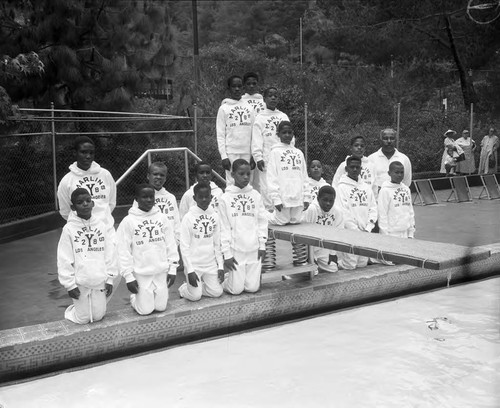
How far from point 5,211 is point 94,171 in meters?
5.72

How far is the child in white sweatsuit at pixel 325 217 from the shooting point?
833 cm

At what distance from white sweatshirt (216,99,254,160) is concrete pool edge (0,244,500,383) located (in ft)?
6.36

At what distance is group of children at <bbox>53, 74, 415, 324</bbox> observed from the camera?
20.5 feet

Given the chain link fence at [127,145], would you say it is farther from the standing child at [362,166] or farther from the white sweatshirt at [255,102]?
the standing child at [362,166]

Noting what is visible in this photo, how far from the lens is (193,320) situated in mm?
6734

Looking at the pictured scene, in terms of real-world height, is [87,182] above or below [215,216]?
above

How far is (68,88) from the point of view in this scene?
1343cm

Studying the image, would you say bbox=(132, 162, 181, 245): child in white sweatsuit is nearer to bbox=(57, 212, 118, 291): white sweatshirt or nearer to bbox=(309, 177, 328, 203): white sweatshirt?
bbox=(57, 212, 118, 291): white sweatshirt

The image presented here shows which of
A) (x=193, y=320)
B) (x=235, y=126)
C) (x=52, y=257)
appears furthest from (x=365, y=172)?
(x=52, y=257)

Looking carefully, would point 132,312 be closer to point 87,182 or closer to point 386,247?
point 87,182

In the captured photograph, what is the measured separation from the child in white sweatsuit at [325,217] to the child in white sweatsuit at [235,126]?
3.45ft

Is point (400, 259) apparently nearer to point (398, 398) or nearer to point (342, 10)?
point (398, 398)

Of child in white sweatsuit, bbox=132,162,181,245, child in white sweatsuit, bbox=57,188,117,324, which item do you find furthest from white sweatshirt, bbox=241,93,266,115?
child in white sweatsuit, bbox=57,188,117,324

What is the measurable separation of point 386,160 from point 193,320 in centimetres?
419
